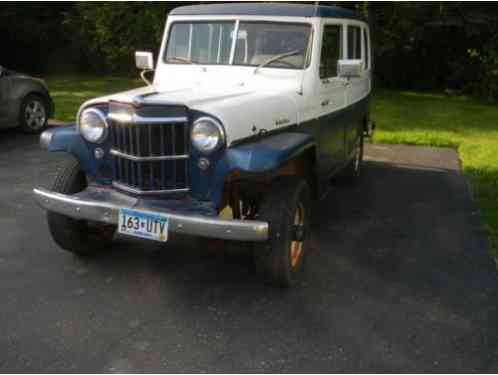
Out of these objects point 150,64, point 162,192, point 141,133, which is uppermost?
point 150,64

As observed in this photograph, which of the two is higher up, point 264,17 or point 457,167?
point 264,17

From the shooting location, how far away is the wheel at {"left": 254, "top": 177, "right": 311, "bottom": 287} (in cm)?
351

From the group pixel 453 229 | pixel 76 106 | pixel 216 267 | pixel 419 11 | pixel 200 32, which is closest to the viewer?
pixel 216 267

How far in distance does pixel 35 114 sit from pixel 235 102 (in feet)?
21.9

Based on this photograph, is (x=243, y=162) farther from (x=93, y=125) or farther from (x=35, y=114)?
(x=35, y=114)

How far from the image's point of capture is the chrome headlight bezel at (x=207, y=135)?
3418 mm

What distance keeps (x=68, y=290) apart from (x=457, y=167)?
6.18m

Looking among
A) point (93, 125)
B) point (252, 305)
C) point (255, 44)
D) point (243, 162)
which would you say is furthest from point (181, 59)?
point (252, 305)

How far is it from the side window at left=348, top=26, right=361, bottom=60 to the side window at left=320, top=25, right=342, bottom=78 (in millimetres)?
422

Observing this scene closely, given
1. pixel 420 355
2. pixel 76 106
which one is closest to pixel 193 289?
pixel 420 355

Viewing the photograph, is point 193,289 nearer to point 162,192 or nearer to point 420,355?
point 162,192

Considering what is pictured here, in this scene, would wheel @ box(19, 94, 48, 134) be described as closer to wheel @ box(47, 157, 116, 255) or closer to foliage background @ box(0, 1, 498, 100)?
wheel @ box(47, 157, 116, 255)

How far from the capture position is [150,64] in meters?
5.16

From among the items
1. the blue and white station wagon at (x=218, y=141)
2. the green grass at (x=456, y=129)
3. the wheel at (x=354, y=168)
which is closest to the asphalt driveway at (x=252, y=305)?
the blue and white station wagon at (x=218, y=141)
